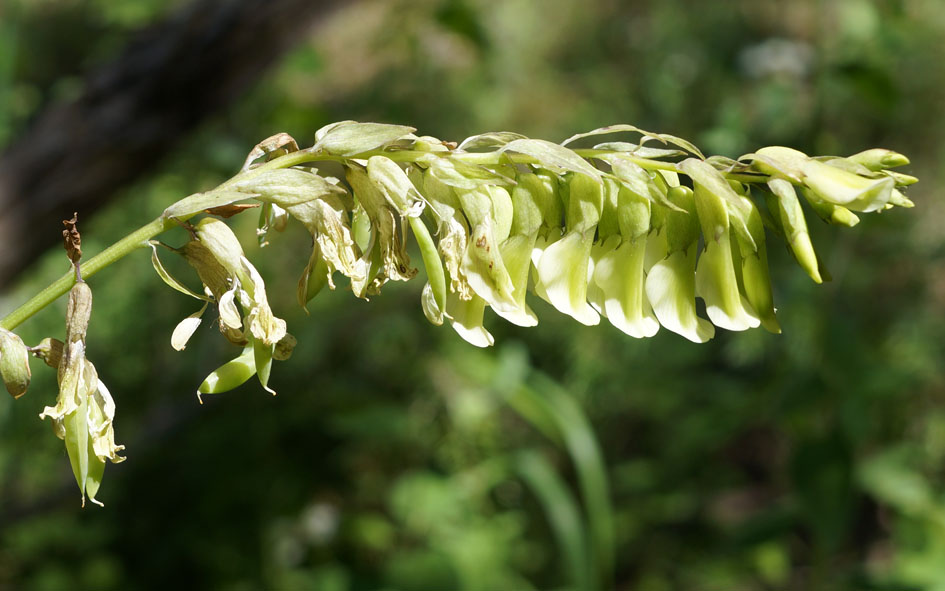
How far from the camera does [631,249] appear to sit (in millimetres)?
596

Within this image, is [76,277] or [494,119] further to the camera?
[494,119]

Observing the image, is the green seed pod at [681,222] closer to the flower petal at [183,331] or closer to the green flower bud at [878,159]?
the green flower bud at [878,159]

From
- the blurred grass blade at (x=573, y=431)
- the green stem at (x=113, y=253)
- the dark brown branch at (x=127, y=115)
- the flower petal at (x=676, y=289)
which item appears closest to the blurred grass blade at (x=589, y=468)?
the blurred grass blade at (x=573, y=431)

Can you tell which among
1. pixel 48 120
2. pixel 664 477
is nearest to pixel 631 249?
pixel 48 120

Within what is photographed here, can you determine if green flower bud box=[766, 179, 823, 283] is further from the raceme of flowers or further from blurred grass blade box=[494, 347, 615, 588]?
blurred grass blade box=[494, 347, 615, 588]

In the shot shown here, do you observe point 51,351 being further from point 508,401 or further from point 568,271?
point 508,401

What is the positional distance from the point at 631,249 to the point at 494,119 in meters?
2.17

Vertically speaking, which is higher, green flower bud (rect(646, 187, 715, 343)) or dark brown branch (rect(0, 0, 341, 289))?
green flower bud (rect(646, 187, 715, 343))

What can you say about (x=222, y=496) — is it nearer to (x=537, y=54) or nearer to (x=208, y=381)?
(x=208, y=381)

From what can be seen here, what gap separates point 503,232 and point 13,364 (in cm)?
32

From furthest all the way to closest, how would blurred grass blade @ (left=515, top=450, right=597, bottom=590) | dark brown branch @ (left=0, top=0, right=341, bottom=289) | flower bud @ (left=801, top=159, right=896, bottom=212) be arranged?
dark brown branch @ (left=0, top=0, right=341, bottom=289) < blurred grass blade @ (left=515, top=450, right=597, bottom=590) < flower bud @ (left=801, top=159, right=896, bottom=212)

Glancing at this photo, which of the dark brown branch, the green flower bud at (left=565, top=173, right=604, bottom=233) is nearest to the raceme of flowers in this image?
the green flower bud at (left=565, top=173, right=604, bottom=233)

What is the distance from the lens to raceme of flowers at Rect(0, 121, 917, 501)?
1.78ft

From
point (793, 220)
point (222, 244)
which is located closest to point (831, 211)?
point (793, 220)
